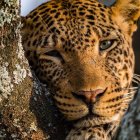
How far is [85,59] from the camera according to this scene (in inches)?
205

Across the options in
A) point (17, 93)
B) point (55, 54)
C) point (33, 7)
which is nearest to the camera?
point (17, 93)

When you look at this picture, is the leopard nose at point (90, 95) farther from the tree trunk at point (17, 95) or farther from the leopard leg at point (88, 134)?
the tree trunk at point (17, 95)

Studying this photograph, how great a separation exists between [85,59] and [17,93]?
1398 millimetres

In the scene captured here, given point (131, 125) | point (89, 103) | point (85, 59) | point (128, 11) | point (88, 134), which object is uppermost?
point (131, 125)

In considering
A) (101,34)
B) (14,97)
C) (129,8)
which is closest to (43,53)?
(101,34)

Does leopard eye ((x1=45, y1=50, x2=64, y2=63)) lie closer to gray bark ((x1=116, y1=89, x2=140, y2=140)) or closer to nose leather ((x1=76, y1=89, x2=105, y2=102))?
nose leather ((x1=76, y1=89, x2=105, y2=102))

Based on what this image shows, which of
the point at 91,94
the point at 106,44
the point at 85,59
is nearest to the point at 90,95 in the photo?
the point at 91,94

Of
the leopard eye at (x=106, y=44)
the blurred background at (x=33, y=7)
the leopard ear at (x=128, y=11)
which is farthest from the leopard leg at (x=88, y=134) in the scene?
the blurred background at (x=33, y=7)

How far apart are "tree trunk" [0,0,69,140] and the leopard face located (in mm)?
563

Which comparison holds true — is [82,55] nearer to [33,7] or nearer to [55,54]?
[55,54]

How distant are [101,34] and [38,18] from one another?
619 millimetres

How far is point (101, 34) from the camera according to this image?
18.0ft

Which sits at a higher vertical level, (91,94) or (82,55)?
(82,55)

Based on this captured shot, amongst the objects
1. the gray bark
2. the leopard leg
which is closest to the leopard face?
the leopard leg
